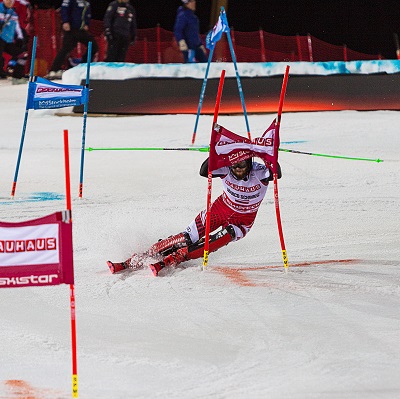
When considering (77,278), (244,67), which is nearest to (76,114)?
(244,67)

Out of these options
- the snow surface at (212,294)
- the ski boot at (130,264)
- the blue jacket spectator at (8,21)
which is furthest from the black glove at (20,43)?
the ski boot at (130,264)

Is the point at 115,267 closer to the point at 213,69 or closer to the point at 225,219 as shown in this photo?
the point at 225,219

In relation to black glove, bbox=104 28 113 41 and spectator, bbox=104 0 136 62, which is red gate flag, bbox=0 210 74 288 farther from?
black glove, bbox=104 28 113 41

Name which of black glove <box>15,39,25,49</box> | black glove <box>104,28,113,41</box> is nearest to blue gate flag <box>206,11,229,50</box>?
black glove <box>104,28,113,41</box>

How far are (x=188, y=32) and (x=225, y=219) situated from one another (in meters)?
9.58

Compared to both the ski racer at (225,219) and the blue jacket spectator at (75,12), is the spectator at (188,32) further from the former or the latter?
the ski racer at (225,219)

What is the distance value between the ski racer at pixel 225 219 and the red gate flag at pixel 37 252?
311 cm

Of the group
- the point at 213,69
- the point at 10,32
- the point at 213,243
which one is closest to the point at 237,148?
the point at 213,243

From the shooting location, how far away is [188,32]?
1755 cm

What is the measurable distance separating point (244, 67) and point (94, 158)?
4.05 m

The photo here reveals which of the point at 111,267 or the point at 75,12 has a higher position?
the point at 75,12

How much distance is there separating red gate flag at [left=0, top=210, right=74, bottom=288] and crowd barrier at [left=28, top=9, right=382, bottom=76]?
1593cm

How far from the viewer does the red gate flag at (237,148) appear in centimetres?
805

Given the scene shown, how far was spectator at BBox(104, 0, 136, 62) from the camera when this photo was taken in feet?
56.5
